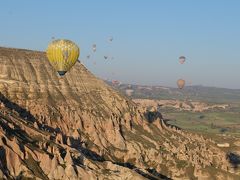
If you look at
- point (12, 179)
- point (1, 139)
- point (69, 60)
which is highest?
point (69, 60)

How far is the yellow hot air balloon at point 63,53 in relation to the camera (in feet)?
533

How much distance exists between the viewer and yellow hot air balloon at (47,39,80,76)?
16238 cm

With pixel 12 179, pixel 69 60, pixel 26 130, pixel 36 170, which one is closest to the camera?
pixel 12 179

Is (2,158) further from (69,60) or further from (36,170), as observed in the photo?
(69,60)

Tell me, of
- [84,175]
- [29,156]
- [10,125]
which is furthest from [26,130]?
[84,175]

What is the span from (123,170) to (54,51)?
158 feet

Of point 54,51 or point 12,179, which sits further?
point 54,51

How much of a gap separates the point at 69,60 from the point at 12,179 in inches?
1808

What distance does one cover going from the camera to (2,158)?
146 m

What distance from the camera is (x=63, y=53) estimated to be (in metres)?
162

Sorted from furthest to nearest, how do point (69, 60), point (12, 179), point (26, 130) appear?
point (26, 130)
point (69, 60)
point (12, 179)

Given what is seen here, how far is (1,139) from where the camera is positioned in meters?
151

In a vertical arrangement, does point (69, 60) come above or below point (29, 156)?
above

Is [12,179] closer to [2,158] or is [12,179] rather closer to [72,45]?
[2,158]
